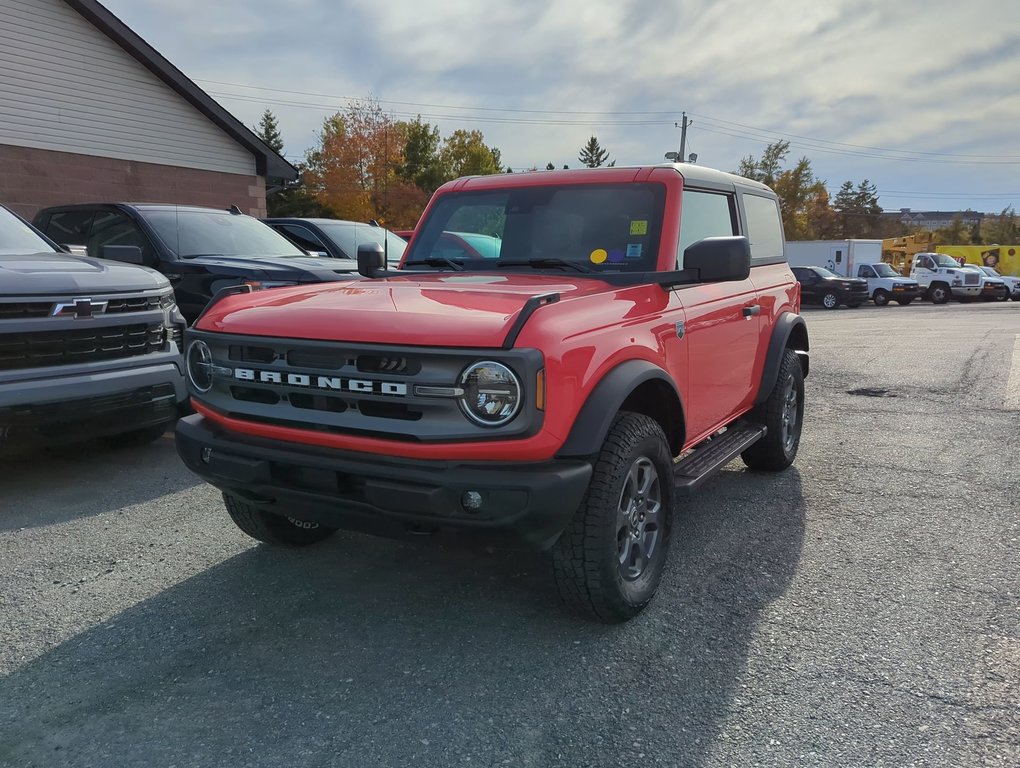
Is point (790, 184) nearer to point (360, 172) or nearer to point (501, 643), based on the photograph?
point (360, 172)

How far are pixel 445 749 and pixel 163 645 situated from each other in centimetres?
132

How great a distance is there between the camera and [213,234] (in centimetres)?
752

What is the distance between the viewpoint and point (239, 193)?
57.2 feet

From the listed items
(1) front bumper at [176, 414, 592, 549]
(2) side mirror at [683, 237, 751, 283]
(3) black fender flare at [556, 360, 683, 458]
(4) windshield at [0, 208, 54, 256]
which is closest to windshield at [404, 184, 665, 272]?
(2) side mirror at [683, 237, 751, 283]

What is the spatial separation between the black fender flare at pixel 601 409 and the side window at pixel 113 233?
223 inches

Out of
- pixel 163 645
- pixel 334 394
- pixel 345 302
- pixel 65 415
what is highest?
pixel 345 302

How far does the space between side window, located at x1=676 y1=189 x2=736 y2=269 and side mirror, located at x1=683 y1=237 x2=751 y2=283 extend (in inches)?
10.5

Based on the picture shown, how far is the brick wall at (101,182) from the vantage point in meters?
13.6

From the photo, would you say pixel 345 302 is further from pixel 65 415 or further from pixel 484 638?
pixel 65 415

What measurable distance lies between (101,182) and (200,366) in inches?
537

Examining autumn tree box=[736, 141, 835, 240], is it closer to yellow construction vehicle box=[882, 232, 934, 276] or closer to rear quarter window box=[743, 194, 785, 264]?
yellow construction vehicle box=[882, 232, 934, 276]

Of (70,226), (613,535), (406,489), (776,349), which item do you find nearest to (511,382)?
(406,489)

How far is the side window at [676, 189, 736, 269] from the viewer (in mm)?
3930

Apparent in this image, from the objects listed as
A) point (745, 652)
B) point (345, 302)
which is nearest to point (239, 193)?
point (345, 302)
